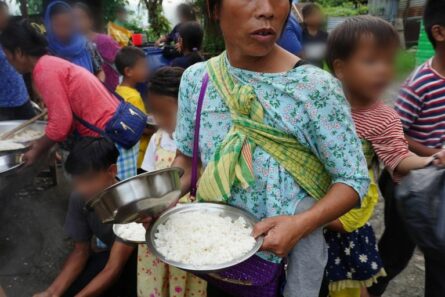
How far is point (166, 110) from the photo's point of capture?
98.3 inches

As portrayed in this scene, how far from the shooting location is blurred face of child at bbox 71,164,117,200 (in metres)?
2.40

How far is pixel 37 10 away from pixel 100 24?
36.7 inches

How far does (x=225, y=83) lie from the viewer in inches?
54.7

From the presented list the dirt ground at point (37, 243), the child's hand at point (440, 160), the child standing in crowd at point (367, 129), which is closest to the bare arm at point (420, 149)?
the child standing in crowd at point (367, 129)

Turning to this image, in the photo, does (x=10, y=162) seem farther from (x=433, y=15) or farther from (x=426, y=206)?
(x=433, y=15)

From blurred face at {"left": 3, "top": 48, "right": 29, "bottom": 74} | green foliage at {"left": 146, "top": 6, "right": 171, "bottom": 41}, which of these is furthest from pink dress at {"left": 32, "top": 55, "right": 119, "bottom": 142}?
green foliage at {"left": 146, "top": 6, "right": 171, "bottom": 41}

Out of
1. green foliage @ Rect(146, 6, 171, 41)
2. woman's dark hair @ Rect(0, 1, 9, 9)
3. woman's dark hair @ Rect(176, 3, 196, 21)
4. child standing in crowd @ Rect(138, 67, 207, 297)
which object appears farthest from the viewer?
green foliage @ Rect(146, 6, 171, 41)

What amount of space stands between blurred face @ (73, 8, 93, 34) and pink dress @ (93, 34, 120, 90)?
7.9 inches

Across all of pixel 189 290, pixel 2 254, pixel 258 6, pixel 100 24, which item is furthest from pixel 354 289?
pixel 100 24

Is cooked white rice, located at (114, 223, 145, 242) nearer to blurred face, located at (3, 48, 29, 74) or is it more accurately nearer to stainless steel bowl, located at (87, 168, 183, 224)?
stainless steel bowl, located at (87, 168, 183, 224)

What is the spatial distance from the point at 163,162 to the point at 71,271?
873mm

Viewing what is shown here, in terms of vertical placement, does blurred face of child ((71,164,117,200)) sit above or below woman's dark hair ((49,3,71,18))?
below

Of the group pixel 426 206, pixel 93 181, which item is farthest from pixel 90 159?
pixel 426 206

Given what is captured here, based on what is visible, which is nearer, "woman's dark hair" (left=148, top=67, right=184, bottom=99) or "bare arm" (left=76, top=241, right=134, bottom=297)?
"bare arm" (left=76, top=241, right=134, bottom=297)
